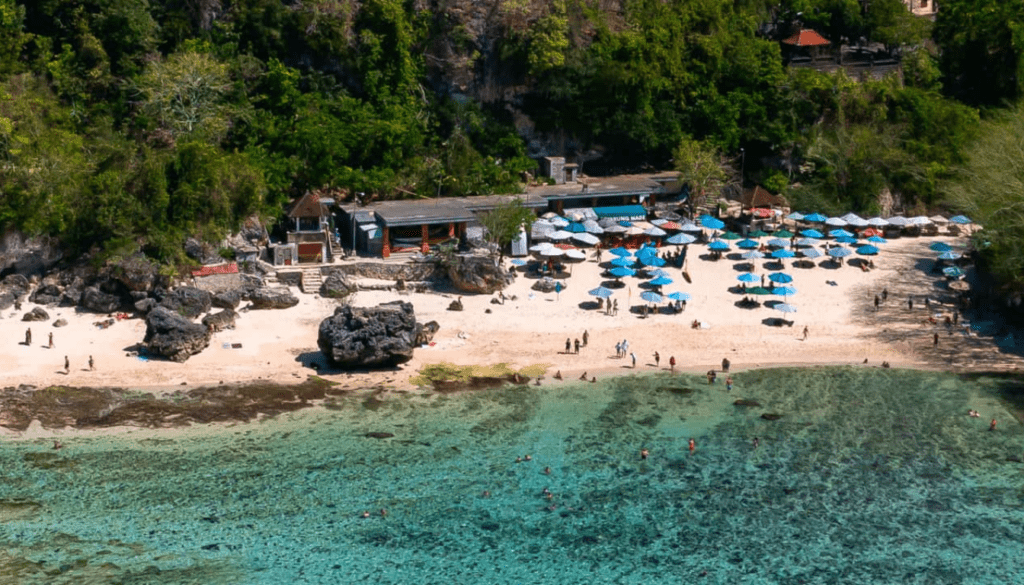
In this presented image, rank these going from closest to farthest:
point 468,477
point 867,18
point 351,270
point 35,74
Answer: point 468,477 → point 351,270 → point 35,74 → point 867,18

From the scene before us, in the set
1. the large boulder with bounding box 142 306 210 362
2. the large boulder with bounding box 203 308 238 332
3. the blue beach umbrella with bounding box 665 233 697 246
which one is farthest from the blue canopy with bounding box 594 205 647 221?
the large boulder with bounding box 142 306 210 362

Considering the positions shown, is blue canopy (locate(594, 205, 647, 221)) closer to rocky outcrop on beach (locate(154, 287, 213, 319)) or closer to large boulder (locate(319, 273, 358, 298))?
large boulder (locate(319, 273, 358, 298))

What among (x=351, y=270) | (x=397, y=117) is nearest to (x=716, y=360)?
(x=351, y=270)

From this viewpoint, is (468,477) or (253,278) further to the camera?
(253,278)

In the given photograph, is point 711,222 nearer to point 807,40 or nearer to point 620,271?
point 620,271

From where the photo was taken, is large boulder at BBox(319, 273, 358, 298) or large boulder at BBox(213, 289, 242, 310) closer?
large boulder at BBox(213, 289, 242, 310)

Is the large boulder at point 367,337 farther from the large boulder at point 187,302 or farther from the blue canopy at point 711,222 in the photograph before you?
the blue canopy at point 711,222

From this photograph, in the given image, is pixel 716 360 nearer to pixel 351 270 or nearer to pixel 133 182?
pixel 351 270
